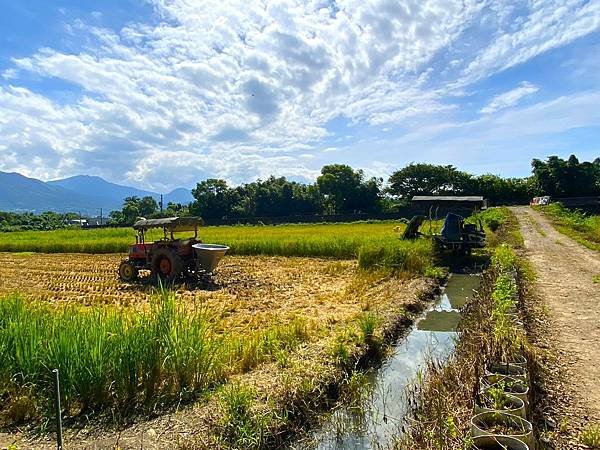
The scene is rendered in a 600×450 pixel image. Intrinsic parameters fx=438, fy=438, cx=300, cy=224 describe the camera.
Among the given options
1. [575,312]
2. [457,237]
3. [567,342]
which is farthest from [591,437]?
[457,237]

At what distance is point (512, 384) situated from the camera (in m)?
3.98

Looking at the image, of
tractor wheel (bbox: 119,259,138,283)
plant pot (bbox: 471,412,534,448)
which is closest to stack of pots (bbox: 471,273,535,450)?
plant pot (bbox: 471,412,534,448)

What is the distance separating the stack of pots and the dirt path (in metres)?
0.60

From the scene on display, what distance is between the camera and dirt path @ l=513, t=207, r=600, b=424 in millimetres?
4484

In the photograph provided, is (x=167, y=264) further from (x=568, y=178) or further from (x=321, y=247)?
(x=568, y=178)

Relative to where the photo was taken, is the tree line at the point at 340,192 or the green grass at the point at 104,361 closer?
the green grass at the point at 104,361

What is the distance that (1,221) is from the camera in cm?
6494

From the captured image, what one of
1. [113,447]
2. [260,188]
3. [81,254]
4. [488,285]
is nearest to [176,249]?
[488,285]

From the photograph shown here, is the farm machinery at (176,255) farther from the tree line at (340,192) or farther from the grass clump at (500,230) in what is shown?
the tree line at (340,192)

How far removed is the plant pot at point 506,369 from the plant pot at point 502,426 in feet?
2.73

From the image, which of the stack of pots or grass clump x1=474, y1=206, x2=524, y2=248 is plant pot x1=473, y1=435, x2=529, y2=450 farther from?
grass clump x1=474, y1=206, x2=524, y2=248

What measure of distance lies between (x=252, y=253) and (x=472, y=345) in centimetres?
1605

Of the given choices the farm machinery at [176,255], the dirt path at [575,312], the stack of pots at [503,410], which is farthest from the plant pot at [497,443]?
the farm machinery at [176,255]

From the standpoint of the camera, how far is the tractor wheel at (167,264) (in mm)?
12375
